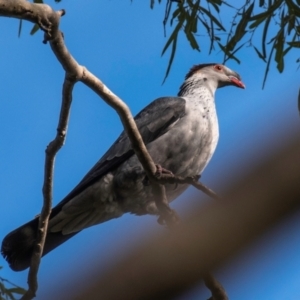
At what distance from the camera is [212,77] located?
15.9 feet

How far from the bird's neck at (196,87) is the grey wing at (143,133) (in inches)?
16.0

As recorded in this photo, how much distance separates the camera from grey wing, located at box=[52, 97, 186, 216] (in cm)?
368

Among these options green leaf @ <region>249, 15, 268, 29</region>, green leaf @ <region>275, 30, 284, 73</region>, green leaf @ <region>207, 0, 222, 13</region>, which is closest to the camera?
green leaf @ <region>249, 15, 268, 29</region>

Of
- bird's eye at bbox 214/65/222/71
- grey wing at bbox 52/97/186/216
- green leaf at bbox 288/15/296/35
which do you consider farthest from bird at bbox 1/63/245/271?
bird's eye at bbox 214/65/222/71

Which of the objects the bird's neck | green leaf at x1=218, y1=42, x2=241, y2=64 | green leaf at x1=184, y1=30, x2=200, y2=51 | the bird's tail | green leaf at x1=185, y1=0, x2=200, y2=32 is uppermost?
the bird's neck

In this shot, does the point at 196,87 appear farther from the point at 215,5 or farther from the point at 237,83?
the point at 215,5

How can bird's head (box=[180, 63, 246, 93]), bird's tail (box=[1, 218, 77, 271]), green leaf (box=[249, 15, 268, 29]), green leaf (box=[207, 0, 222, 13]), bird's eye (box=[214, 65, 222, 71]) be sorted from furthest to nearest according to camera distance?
bird's eye (box=[214, 65, 222, 71])
bird's head (box=[180, 63, 246, 93])
green leaf (box=[207, 0, 222, 13])
green leaf (box=[249, 15, 268, 29])
bird's tail (box=[1, 218, 77, 271])

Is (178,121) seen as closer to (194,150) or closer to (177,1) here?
(194,150)

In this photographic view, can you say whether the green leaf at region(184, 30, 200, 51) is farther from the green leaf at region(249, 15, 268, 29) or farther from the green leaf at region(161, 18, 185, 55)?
the green leaf at region(249, 15, 268, 29)

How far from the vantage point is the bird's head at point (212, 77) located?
186 inches

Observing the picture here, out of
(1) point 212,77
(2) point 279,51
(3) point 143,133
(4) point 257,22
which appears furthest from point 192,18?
(1) point 212,77

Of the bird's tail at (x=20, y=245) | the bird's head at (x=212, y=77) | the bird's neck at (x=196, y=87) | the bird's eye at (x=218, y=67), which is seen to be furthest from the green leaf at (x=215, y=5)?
the bird's tail at (x=20, y=245)

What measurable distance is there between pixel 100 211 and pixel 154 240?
3.18 metres

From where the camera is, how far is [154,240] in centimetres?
51
